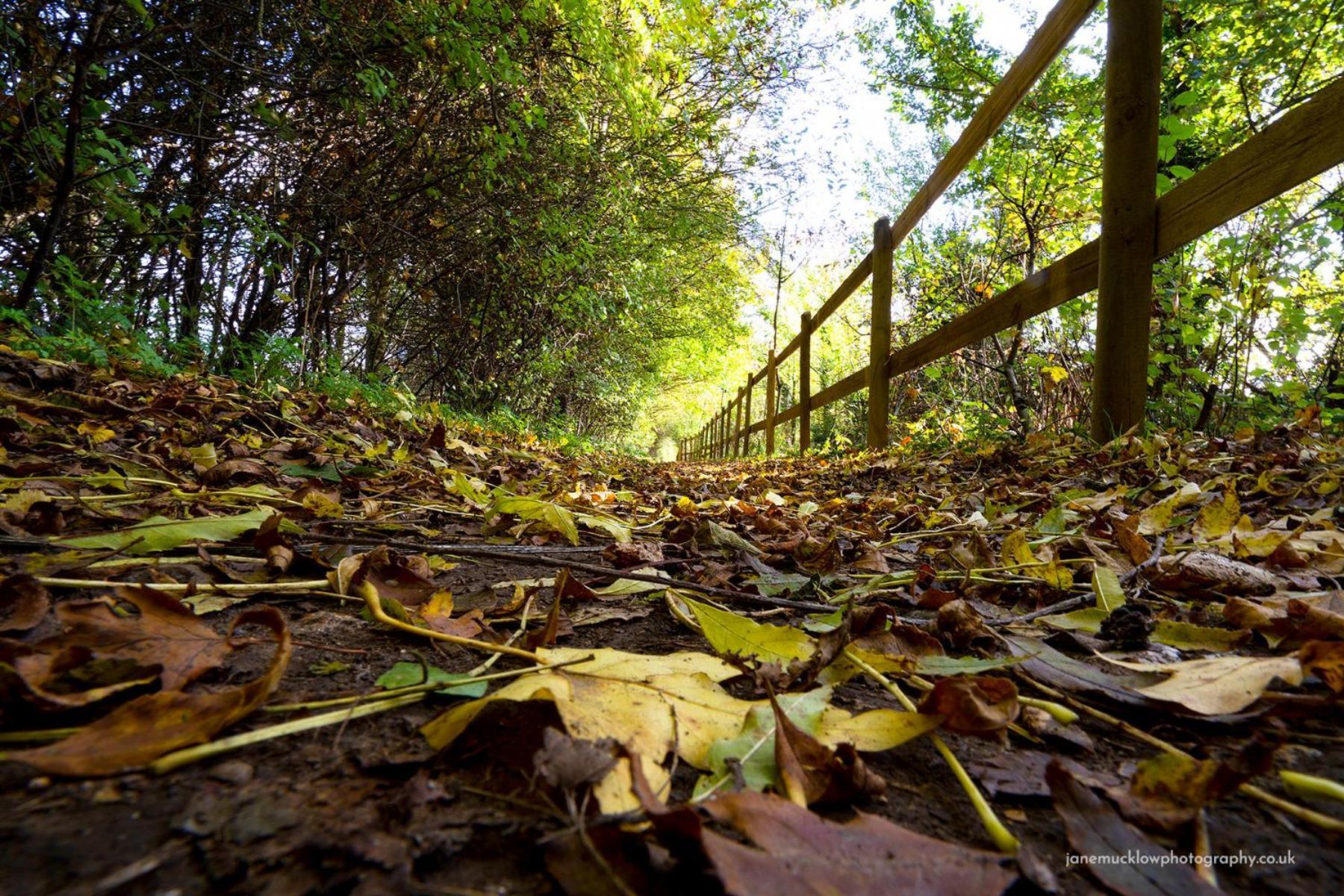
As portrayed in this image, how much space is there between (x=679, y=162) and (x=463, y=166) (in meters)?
3.29

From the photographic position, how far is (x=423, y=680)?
1.96ft

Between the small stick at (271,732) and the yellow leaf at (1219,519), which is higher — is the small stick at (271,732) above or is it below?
below

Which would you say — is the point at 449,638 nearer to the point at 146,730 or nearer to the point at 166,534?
the point at 146,730

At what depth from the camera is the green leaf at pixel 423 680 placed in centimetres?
59

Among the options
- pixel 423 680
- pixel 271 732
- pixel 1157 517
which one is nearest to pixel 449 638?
pixel 423 680

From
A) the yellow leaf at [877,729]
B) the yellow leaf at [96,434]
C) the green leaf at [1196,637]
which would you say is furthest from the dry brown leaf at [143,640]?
the yellow leaf at [96,434]

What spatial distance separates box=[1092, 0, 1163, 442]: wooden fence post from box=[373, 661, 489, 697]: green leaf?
7.94ft

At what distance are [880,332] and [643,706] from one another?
438 cm

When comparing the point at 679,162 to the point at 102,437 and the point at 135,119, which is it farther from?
the point at 102,437

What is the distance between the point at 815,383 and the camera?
1642cm

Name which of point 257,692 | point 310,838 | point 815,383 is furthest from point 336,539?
point 815,383

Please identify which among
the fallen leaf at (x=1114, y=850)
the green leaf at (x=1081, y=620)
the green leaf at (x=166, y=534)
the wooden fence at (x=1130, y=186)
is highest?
the wooden fence at (x=1130, y=186)

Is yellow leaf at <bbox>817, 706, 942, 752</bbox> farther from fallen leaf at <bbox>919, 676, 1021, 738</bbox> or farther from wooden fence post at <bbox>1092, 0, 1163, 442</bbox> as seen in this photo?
→ wooden fence post at <bbox>1092, 0, 1163, 442</bbox>

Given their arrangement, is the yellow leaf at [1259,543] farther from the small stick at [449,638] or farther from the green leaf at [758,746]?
the small stick at [449,638]
